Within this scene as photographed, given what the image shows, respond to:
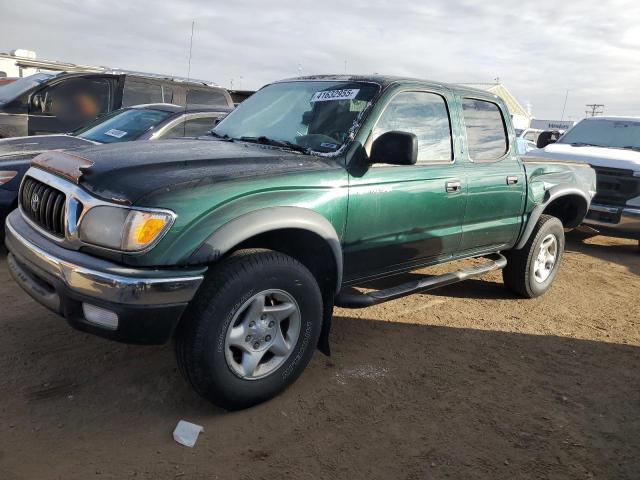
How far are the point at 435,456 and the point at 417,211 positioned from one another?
5.25ft

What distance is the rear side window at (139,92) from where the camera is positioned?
27.5 feet

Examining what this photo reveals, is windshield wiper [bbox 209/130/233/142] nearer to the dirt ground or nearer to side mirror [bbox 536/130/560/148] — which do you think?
the dirt ground

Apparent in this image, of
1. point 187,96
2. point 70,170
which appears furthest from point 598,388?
point 187,96

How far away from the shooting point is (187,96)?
9016 millimetres

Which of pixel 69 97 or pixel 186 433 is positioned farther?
pixel 69 97

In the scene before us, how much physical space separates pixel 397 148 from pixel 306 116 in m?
0.82

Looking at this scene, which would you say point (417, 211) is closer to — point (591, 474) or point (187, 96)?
point (591, 474)

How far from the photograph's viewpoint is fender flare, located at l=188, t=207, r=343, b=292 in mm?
2592

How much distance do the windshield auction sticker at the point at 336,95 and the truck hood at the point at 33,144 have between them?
2.67 metres

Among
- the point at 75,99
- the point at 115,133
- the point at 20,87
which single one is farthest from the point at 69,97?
the point at 115,133

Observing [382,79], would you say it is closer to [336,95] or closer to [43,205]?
[336,95]

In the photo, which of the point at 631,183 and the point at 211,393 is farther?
the point at 631,183

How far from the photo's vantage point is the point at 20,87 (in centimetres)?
818

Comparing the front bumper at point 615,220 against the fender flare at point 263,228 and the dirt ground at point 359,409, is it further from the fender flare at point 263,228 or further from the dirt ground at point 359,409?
the fender flare at point 263,228
